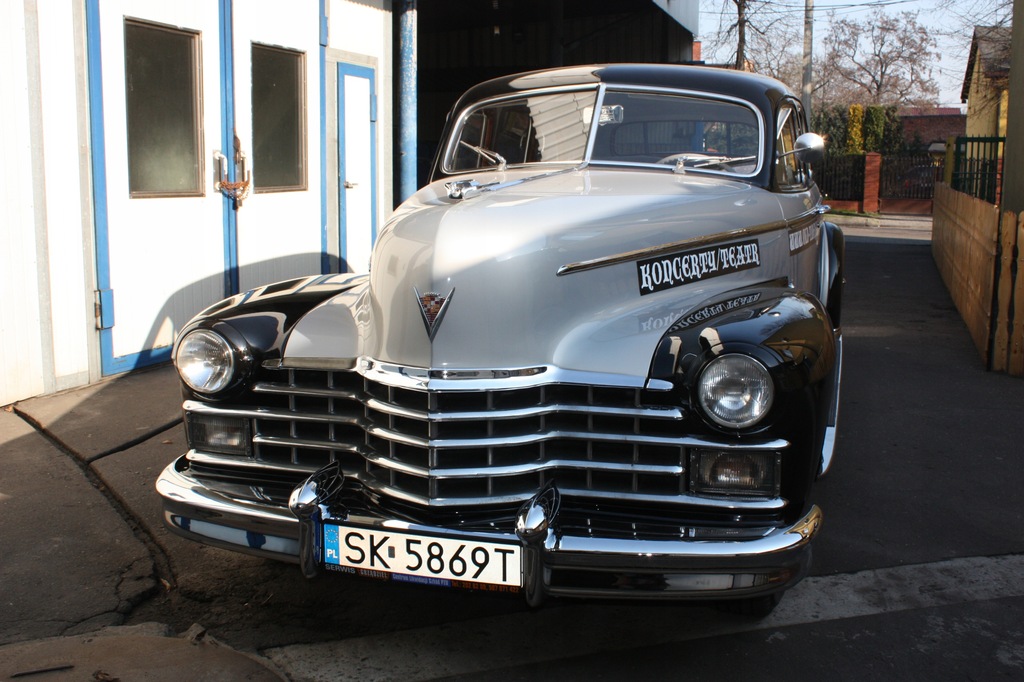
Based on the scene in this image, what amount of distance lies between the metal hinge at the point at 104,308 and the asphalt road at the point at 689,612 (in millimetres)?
1451

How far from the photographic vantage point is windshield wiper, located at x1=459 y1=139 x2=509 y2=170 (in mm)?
4706

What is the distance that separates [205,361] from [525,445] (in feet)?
3.86

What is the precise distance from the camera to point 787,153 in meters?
4.60

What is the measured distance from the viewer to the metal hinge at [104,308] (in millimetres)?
6297

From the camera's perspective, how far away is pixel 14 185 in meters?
5.74

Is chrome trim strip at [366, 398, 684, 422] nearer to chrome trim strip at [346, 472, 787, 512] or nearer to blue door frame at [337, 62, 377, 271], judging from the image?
chrome trim strip at [346, 472, 787, 512]

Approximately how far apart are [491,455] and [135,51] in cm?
482

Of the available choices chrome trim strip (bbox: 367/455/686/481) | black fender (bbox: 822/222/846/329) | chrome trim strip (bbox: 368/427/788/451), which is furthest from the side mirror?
chrome trim strip (bbox: 367/455/686/481)

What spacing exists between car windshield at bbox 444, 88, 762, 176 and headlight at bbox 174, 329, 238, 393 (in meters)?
1.78

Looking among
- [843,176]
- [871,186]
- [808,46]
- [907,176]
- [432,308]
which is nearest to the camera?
[432,308]

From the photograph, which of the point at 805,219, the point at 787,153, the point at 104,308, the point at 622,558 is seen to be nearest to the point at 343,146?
the point at 104,308

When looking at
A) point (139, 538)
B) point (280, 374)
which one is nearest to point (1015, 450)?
point (280, 374)

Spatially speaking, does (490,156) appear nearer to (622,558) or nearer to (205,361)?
(205,361)

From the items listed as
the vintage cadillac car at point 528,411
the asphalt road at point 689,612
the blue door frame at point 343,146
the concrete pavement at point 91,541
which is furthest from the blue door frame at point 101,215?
the vintage cadillac car at point 528,411
